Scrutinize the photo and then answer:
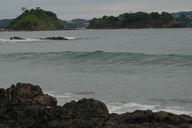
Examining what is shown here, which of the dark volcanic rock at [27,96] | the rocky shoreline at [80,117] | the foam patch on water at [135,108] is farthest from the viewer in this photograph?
the foam patch on water at [135,108]

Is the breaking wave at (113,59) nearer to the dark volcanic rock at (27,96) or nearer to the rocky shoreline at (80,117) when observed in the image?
the dark volcanic rock at (27,96)

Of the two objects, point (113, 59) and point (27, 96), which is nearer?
point (27, 96)

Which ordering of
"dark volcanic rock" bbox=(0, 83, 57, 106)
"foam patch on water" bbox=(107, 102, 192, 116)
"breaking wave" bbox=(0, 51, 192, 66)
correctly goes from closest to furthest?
"dark volcanic rock" bbox=(0, 83, 57, 106)
"foam patch on water" bbox=(107, 102, 192, 116)
"breaking wave" bbox=(0, 51, 192, 66)

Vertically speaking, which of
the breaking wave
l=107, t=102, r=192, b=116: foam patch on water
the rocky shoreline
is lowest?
the breaking wave

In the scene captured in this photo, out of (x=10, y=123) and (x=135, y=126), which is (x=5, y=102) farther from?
(x=135, y=126)

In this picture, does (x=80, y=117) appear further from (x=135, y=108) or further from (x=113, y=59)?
(x=113, y=59)

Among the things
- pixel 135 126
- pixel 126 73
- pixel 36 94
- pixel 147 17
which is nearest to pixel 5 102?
pixel 36 94

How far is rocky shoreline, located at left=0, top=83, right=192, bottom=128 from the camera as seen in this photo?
9516mm

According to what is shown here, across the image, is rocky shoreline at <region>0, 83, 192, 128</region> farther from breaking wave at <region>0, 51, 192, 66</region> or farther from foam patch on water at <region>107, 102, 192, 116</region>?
breaking wave at <region>0, 51, 192, 66</region>

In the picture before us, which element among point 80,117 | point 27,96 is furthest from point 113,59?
point 80,117

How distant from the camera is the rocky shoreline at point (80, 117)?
952 cm

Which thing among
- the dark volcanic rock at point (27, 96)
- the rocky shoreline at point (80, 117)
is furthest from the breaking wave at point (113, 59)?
the rocky shoreline at point (80, 117)

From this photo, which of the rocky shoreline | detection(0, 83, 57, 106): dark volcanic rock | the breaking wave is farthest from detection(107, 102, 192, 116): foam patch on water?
the breaking wave

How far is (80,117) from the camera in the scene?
34.9ft
